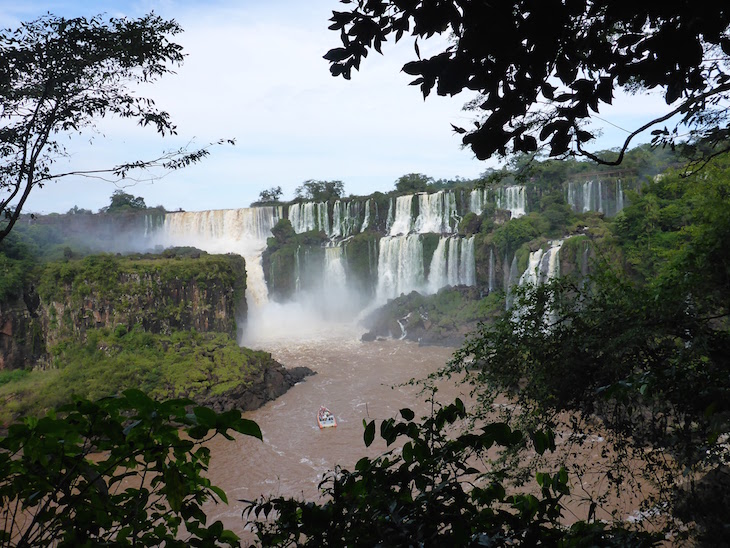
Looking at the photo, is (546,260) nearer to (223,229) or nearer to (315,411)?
(315,411)

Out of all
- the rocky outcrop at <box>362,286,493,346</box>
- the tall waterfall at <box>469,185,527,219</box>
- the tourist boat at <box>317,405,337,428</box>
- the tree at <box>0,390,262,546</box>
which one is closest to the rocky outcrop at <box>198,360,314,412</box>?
the tourist boat at <box>317,405,337,428</box>

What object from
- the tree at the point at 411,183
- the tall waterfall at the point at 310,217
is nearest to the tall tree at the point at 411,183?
the tree at the point at 411,183

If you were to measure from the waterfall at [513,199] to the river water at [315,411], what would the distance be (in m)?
9.88

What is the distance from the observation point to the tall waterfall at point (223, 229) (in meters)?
29.6

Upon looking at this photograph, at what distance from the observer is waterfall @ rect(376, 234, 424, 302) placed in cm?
2545

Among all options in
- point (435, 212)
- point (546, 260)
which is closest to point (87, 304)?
point (546, 260)

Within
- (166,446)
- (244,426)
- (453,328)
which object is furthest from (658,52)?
(453,328)

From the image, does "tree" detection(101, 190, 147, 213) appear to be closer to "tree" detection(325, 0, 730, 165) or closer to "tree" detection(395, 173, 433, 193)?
"tree" detection(395, 173, 433, 193)

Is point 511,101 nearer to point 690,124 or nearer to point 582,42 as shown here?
point 582,42

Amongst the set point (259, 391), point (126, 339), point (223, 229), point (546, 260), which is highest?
point (223, 229)

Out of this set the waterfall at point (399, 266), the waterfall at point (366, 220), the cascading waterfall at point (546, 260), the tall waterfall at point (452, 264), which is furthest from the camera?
the waterfall at point (366, 220)

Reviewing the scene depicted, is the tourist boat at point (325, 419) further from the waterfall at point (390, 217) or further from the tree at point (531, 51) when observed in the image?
the waterfall at point (390, 217)

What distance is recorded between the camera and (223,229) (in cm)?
2978

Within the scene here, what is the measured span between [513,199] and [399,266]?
23.2 feet
